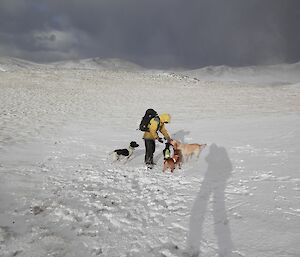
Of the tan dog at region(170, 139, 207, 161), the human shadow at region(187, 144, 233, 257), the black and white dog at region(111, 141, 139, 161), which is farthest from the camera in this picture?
the black and white dog at region(111, 141, 139, 161)

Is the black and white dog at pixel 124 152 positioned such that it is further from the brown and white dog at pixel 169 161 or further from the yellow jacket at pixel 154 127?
the brown and white dog at pixel 169 161

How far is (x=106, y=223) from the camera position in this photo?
23.5 feet

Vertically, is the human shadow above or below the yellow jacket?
below

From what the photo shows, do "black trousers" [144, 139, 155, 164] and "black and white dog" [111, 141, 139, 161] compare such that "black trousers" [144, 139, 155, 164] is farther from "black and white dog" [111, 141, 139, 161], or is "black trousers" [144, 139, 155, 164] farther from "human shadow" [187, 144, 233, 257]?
"human shadow" [187, 144, 233, 257]

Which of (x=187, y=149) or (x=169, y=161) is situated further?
(x=187, y=149)

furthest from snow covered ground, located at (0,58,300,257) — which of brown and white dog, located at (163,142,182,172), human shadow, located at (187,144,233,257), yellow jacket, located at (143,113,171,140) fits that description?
yellow jacket, located at (143,113,171,140)

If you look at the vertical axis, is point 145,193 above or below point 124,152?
below

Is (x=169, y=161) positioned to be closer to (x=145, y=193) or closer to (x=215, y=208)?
(x=145, y=193)

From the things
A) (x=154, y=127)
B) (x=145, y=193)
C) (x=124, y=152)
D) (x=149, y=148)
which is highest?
(x=154, y=127)

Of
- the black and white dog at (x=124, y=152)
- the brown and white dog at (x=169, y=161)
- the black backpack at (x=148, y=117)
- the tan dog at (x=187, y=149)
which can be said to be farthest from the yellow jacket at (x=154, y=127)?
the black and white dog at (x=124, y=152)

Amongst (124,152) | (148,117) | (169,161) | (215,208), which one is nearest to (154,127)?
(148,117)

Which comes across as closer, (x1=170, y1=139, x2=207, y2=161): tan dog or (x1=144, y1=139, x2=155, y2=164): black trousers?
(x1=144, y1=139, x2=155, y2=164): black trousers

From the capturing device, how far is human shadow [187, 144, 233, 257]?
6.18 m

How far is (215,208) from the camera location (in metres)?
7.72
